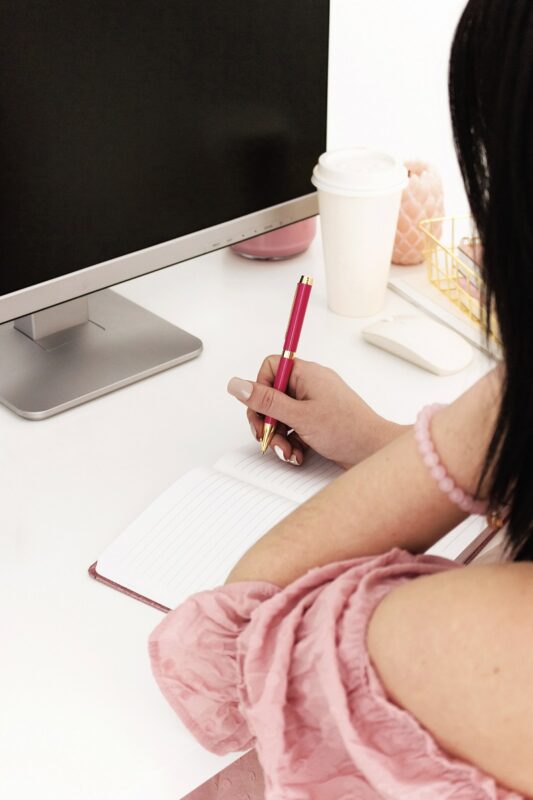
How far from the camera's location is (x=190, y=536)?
0.81 m

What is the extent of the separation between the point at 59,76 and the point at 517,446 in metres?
0.57

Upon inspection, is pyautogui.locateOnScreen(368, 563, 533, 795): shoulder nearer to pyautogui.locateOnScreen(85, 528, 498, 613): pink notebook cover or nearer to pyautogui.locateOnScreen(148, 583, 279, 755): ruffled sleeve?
pyautogui.locateOnScreen(148, 583, 279, 755): ruffled sleeve

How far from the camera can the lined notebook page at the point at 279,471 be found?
88cm

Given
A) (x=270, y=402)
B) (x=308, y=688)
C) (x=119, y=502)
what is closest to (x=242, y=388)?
(x=270, y=402)

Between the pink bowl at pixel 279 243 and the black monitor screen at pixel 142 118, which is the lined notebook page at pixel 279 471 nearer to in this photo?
the black monitor screen at pixel 142 118

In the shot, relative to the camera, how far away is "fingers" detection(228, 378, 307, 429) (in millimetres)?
906

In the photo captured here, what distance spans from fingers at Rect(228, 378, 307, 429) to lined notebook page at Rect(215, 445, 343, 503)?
40mm

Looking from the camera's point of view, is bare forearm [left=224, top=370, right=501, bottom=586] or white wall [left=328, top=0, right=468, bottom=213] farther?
white wall [left=328, top=0, right=468, bottom=213]

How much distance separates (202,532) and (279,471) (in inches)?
4.9

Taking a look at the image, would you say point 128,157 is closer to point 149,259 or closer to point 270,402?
point 149,259

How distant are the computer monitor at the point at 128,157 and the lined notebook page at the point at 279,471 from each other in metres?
0.18

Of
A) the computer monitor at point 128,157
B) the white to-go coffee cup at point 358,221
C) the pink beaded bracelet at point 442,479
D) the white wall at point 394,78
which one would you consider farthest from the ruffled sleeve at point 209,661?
the white wall at point 394,78

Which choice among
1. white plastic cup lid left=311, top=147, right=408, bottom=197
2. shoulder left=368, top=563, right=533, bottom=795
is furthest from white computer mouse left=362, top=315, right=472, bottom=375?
shoulder left=368, top=563, right=533, bottom=795

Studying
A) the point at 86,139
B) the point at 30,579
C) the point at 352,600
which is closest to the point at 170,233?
the point at 86,139
